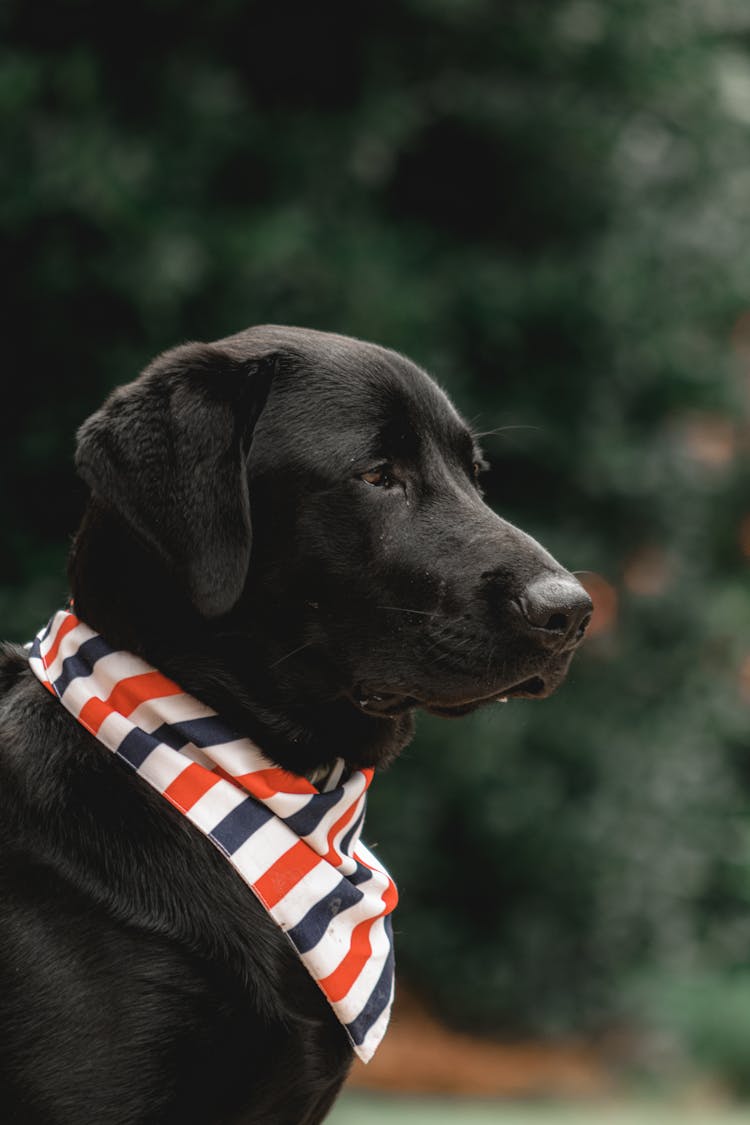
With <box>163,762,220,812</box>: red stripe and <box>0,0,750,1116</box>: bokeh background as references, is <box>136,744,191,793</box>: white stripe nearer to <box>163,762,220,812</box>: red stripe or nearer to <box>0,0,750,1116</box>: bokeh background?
<box>163,762,220,812</box>: red stripe

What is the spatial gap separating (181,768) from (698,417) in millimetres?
7041

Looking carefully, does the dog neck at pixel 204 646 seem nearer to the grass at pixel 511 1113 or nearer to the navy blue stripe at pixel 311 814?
the navy blue stripe at pixel 311 814

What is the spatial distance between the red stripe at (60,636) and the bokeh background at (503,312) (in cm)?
324

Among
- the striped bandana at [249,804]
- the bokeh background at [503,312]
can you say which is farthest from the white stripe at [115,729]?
the bokeh background at [503,312]

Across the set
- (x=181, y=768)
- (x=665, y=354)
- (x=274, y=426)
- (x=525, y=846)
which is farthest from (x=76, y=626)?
(x=665, y=354)

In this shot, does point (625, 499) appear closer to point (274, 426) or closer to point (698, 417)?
point (698, 417)

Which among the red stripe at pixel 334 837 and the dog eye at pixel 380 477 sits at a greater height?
the dog eye at pixel 380 477

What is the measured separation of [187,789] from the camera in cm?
254

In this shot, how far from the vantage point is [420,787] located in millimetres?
7336

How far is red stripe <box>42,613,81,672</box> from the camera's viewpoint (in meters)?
2.71

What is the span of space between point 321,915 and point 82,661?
25.5 inches

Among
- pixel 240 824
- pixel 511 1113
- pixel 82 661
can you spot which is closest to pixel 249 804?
pixel 240 824

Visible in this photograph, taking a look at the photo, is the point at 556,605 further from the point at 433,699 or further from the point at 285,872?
the point at 285,872

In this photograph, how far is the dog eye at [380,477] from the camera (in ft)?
9.28
